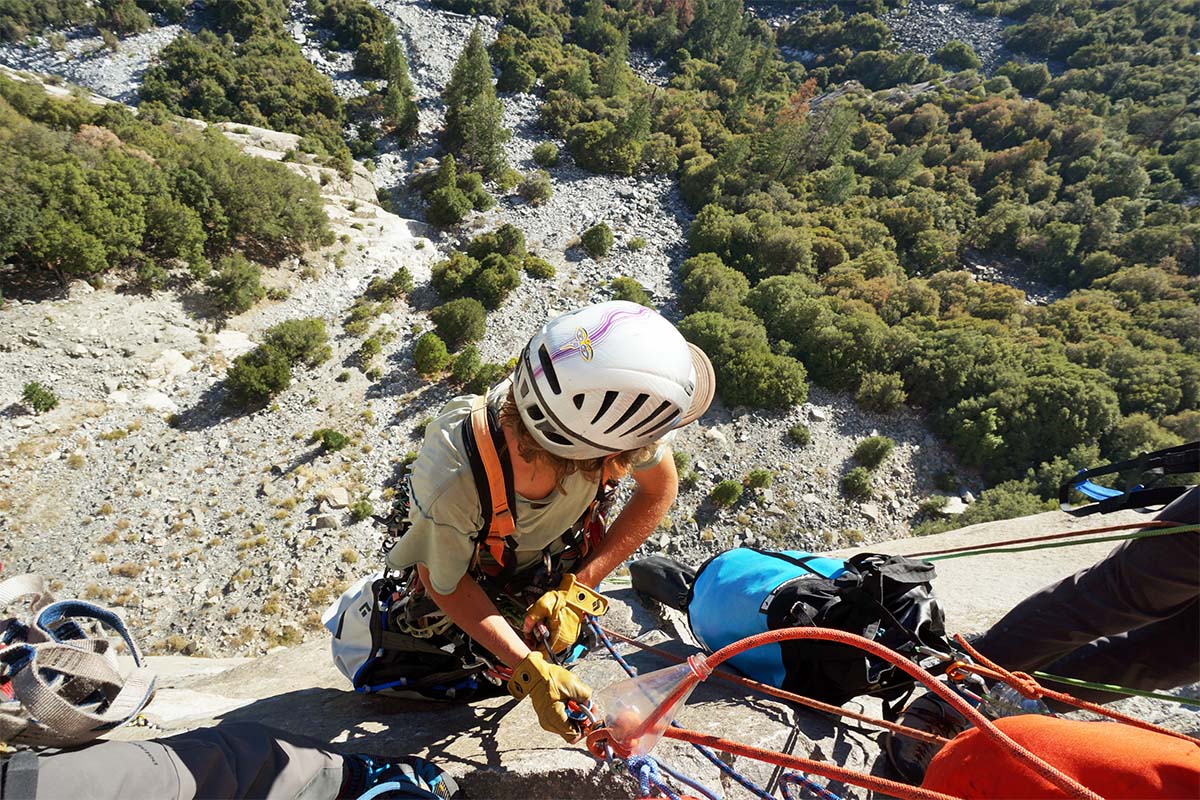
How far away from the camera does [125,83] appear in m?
32.2

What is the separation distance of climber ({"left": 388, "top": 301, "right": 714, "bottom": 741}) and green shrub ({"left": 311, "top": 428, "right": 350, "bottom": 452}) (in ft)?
39.8

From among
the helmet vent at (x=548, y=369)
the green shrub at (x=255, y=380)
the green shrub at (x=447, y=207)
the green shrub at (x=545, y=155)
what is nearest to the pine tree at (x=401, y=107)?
the green shrub at (x=545, y=155)

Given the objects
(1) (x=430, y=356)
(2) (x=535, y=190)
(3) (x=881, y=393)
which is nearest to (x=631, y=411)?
(1) (x=430, y=356)

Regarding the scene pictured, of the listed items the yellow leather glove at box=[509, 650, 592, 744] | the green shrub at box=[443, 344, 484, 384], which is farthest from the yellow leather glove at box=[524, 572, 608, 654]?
the green shrub at box=[443, 344, 484, 384]

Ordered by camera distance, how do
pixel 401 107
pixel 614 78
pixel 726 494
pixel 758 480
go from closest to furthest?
pixel 726 494 < pixel 758 480 < pixel 401 107 < pixel 614 78

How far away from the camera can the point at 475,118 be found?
2758cm

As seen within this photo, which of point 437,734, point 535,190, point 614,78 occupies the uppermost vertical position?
point 614,78

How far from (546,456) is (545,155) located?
3156cm

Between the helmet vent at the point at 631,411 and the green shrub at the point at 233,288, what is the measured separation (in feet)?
57.8

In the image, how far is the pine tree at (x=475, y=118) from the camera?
1079 inches

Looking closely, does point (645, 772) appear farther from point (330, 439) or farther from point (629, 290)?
point (629, 290)

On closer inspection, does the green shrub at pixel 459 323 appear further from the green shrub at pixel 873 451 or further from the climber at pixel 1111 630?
the climber at pixel 1111 630

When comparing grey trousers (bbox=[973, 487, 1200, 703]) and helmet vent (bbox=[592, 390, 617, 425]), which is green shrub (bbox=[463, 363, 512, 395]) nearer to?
helmet vent (bbox=[592, 390, 617, 425])

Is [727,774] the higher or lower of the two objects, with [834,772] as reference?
lower
